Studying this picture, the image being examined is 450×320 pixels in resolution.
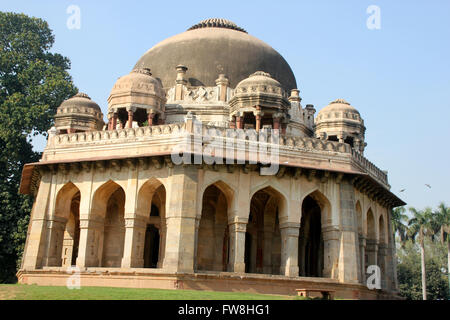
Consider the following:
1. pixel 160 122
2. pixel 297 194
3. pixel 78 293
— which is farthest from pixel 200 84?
pixel 78 293

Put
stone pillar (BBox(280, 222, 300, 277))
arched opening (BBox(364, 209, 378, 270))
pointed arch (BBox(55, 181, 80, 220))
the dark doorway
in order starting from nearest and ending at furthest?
stone pillar (BBox(280, 222, 300, 277)), pointed arch (BBox(55, 181, 80, 220)), the dark doorway, arched opening (BBox(364, 209, 378, 270))

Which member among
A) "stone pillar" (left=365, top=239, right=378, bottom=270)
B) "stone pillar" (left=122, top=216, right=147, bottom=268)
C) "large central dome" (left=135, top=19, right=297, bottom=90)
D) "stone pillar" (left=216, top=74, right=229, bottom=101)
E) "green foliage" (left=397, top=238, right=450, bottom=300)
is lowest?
"stone pillar" (left=122, top=216, right=147, bottom=268)

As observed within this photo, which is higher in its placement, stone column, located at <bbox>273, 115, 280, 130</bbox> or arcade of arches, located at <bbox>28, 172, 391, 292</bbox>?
stone column, located at <bbox>273, 115, 280, 130</bbox>

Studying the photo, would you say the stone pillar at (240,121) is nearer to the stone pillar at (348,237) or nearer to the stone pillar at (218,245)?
the stone pillar at (218,245)

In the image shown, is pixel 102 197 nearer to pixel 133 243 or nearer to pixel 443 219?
pixel 133 243

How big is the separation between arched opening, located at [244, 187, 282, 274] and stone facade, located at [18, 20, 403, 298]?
0.04 metres

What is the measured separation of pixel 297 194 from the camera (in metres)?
20.8

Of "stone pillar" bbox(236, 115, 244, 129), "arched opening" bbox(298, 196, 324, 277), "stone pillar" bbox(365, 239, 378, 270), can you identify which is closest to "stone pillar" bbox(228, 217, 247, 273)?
"stone pillar" bbox(236, 115, 244, 129)

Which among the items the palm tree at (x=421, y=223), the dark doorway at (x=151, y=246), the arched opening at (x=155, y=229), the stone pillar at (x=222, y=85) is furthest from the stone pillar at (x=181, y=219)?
the palm tree at (x=421, y=223)

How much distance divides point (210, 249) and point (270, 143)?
4.61m

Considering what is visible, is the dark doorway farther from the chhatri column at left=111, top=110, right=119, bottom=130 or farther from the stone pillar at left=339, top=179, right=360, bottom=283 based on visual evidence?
the stone pillar at left=339, top=179, right=360, bottom=283

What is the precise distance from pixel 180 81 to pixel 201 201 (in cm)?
787

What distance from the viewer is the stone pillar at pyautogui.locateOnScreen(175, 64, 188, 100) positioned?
25453 millimetres
